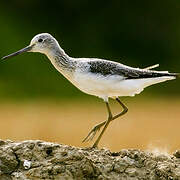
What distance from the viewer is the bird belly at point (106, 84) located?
11.9 meters

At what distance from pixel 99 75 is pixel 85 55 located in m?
17.5

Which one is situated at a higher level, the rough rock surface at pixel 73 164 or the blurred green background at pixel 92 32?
the blurred green background at pixel 92 32

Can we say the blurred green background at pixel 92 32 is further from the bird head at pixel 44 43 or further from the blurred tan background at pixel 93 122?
the bird head at pixel 44 43

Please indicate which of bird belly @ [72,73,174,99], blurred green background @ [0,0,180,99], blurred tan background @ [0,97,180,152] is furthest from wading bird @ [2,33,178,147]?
blurred green background @ [0,0,180,99]

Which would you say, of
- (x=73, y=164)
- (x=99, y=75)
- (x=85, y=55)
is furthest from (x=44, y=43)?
(x=85, y=55)

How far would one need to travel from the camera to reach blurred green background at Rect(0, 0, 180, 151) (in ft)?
66.6

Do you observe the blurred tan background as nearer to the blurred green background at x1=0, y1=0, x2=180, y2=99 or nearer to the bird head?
the blurred green background at x1=0, y1=0, x2=180, y2=99

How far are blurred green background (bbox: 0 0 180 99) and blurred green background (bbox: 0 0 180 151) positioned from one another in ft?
0.11

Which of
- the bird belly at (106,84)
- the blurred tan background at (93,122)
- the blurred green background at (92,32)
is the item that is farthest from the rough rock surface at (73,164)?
the blurred green background at (92,32)

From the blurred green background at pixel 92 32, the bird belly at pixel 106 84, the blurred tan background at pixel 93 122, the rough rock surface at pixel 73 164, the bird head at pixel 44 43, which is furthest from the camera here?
the blurred green background at pixel 92 32

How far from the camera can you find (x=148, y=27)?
31.6 metres

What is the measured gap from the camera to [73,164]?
33.3 feet

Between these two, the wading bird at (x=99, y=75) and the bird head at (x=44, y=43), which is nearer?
the wading bird at (x=99, y=75)

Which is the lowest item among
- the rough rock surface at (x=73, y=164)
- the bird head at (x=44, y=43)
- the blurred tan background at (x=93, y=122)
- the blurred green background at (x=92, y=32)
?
the rough rock surface at (x=73, y=164)
